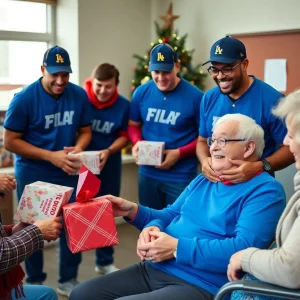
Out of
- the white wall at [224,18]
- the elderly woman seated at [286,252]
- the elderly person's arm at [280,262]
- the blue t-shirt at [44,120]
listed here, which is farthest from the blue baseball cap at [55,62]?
the white wall at [224,18]

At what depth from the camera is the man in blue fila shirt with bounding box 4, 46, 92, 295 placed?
2902mm

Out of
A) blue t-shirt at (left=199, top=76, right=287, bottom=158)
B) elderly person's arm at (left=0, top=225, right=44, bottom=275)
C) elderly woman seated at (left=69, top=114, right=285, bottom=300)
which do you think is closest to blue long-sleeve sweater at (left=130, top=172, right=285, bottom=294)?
elderly woman seated at (left=69, top=114, right=285, bottom=300)

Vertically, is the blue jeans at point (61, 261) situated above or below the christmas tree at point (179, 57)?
below

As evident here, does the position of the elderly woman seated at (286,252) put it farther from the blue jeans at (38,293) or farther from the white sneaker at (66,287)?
the white sneaker at (66,287)

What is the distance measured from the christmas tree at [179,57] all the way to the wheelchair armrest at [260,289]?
10.5ft

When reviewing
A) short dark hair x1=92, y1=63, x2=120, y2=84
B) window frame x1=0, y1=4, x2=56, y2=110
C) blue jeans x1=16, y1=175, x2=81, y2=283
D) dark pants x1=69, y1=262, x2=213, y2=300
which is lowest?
blue jeans x1=16, y1=175, x2=81, y2=283

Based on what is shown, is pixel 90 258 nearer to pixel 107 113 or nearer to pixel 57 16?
pixel 107 113

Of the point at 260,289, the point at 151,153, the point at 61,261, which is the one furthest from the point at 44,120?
the point at 260,289

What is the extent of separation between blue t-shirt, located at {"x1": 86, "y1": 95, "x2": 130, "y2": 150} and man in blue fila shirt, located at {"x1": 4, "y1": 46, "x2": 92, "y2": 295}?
152mm

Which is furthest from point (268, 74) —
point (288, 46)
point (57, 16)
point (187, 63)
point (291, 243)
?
point (291, 243)

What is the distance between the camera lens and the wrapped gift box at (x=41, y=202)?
191cm

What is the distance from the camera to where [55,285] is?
133 inches

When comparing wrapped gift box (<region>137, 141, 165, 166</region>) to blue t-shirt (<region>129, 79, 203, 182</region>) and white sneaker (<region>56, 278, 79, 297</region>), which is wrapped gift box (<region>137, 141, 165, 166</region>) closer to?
blue t-shirt (<region>129, 79, 203, 182</region>)

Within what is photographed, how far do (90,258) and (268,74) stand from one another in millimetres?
2225
